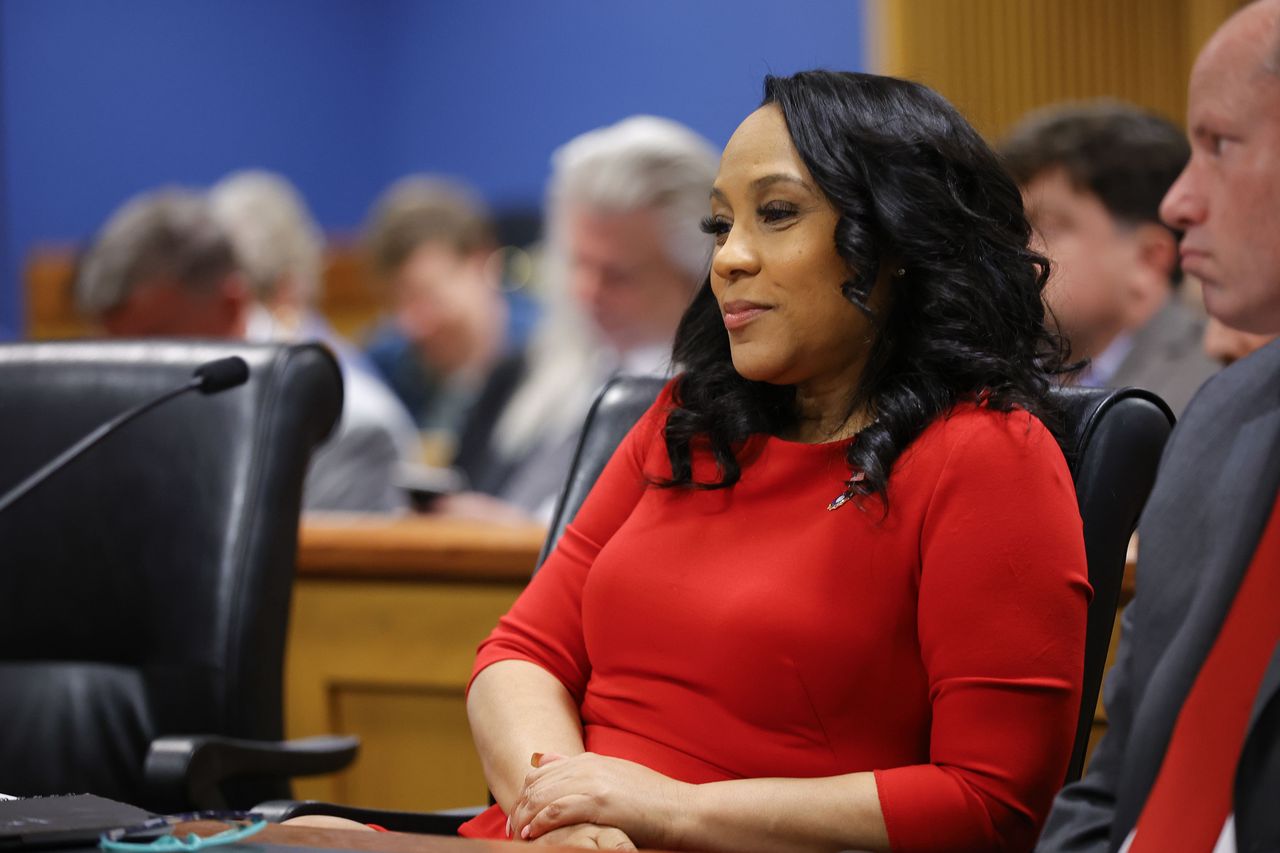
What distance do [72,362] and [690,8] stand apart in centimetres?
374

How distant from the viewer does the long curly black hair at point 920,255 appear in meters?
1.44

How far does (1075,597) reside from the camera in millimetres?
1326

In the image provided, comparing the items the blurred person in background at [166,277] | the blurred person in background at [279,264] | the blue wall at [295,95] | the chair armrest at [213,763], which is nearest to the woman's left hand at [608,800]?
the chair armrest at [213,763]

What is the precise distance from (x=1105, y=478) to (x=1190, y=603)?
286mm

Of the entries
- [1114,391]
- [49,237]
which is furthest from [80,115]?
[1114,391]

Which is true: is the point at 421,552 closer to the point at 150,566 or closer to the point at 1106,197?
the point at 150,566

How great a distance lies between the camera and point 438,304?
5301 mm

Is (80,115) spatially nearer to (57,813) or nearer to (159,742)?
(159,742)

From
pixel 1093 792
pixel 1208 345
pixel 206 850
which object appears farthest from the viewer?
pixel 1208 345

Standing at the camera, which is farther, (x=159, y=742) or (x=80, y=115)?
(x=80, y=115)

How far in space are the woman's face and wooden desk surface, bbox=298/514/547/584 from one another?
28.3 inches

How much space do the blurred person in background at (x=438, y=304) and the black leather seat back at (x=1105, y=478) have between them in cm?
352

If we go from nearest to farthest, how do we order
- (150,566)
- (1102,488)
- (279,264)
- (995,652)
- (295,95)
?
(995,652) → (1102,488) → (150,566) → (279,264) → (295,95)

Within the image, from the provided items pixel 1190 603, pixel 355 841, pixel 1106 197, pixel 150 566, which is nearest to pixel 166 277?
pixel 150 566
